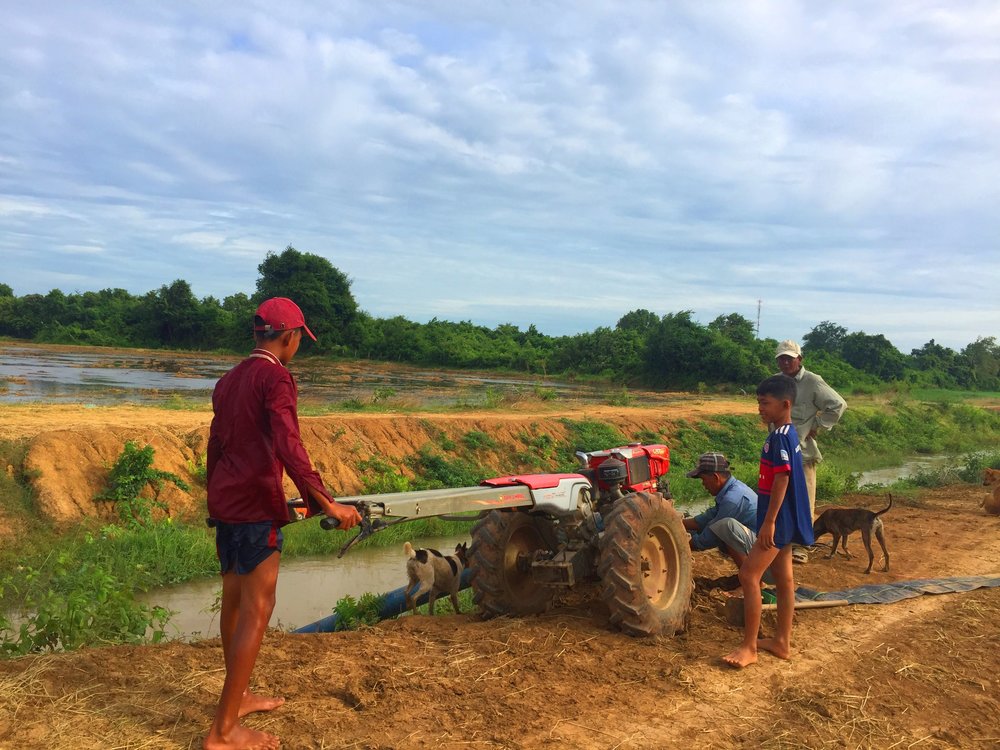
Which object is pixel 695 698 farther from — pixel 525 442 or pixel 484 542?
pixel 525 442

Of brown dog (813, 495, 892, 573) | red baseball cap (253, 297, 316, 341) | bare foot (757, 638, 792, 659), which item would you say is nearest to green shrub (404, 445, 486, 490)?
brown dog (813, 495, 892, 573)

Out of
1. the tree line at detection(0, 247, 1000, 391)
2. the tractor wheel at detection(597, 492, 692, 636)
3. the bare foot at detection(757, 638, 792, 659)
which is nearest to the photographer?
the bare foot at detection(757, 638, 792, 659)

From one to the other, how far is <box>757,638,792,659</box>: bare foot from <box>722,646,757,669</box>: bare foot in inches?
7.7

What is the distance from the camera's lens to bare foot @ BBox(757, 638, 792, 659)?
16.0ft

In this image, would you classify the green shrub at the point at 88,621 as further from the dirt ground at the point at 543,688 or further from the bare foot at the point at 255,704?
the bare foot at the point at 255,704

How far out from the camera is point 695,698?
167 inches

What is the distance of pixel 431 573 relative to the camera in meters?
5.74

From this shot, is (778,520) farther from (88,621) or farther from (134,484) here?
(134,484)

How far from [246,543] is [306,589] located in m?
5.39

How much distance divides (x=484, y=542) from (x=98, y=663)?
2.45 meters

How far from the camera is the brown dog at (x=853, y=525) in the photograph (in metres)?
7.79

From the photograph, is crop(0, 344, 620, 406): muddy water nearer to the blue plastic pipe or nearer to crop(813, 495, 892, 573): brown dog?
the blue plastic pipe

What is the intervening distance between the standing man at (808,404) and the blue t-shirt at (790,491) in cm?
258

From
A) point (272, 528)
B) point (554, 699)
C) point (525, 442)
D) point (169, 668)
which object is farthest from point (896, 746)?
point (525, 442)
